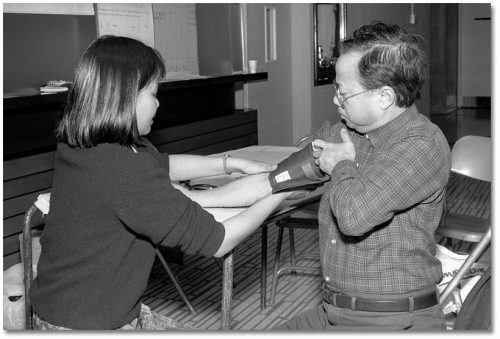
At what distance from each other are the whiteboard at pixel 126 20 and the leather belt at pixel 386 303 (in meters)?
2.35

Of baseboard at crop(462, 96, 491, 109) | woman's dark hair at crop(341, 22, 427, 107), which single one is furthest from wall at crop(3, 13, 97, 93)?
baseboard at crop(462, 96, 491, 109)

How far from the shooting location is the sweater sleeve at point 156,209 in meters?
1.35

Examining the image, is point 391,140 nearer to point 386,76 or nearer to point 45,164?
point 386,76

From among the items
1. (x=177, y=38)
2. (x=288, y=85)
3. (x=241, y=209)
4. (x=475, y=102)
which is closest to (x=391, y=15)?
(x=288, y=85)

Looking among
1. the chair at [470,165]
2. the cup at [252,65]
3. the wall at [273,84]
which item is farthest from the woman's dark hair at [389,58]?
the wall at [273,84]

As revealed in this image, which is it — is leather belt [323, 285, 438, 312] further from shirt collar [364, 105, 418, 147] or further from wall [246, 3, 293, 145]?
wall [246, 3, 293, 145]

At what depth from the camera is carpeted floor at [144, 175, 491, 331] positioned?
9.70ft

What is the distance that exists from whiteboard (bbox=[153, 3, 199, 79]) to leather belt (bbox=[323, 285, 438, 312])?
263 cm

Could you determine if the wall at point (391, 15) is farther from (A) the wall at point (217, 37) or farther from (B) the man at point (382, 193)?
(B) the man at point (382, 193)

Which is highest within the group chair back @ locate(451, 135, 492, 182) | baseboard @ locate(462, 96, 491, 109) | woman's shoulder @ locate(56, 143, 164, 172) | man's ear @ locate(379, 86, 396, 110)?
man's ear @ locate(379, 86, 396, 110)

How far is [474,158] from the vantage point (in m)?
2.61

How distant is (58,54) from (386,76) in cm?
221

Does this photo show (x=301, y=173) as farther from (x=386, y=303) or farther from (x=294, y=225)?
(x=294, y=225)

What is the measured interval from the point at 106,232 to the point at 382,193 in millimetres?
591
